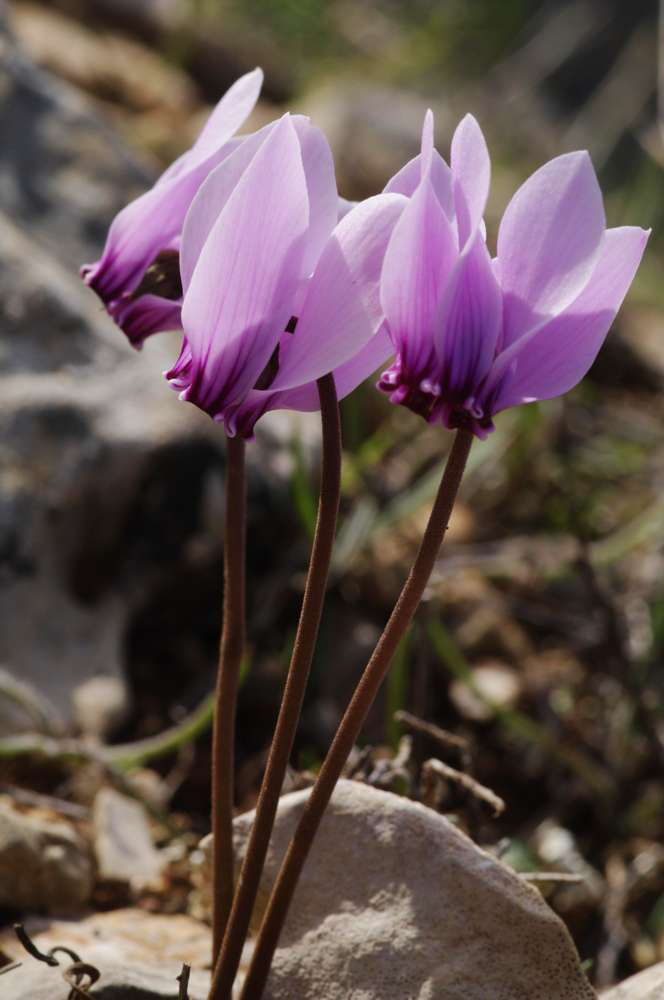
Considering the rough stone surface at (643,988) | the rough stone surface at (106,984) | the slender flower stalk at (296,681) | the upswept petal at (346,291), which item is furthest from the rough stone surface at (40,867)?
the upswept petal at (346,291)

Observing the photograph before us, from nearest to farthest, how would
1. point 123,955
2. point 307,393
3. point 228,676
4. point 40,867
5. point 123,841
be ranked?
point 307,393, point 228,676, point 123,955, point 40,867, point 123,841

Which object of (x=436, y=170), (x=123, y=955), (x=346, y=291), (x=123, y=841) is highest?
(x=436, y=170)

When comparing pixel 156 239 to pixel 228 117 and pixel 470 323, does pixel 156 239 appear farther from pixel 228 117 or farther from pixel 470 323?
pixel 470 323

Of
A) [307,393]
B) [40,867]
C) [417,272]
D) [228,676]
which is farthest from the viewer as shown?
[40,867]

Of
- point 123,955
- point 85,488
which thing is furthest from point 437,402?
point 85,488

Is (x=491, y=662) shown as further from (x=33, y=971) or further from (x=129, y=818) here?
(x=33, y=971)

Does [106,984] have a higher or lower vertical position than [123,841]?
higher
